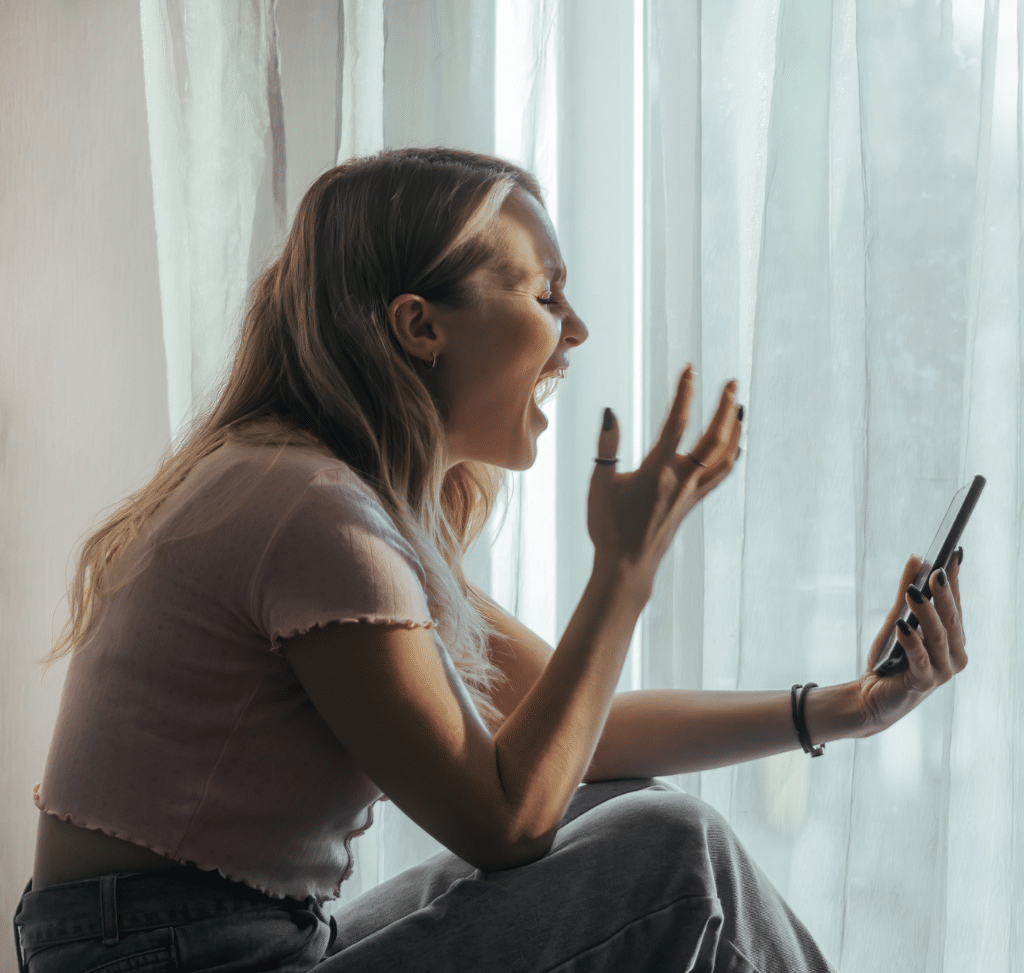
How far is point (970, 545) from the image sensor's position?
95 centimetres

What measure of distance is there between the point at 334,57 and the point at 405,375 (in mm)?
746

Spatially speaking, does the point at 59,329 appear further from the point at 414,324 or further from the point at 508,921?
the point at 508,921

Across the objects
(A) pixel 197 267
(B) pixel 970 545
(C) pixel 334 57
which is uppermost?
(C) pixel 334 57

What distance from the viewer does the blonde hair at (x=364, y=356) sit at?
75 centimetres

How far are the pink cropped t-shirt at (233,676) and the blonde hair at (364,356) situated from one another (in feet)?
0.19

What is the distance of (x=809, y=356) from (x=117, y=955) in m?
0.80

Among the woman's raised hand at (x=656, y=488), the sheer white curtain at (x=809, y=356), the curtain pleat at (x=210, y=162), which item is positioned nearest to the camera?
the woman's raised hand at (x=656, y=488)

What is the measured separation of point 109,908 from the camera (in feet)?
2.11

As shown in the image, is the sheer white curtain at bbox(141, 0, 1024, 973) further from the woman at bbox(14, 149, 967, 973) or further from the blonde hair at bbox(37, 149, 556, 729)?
the blonde hair at bbox(37, 149, 556, 729)

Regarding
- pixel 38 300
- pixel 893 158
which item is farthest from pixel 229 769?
pixel 38 300

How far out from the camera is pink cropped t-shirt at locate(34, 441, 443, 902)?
647mm

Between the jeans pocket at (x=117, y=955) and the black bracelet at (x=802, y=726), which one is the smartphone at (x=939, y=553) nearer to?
the black bracelet at (x=802, y=726)

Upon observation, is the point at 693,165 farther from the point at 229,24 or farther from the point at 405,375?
the point at 229,24

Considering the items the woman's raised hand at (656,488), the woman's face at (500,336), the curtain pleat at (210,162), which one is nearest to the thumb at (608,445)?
the woman's raised hand at (656,488)
